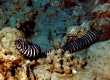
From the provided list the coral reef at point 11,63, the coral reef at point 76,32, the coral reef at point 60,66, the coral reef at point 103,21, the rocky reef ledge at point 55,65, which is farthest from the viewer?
the coral reef at point 103,21

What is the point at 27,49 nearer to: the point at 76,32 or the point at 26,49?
the point at 26,49

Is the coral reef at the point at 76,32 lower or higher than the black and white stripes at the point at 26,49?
lower

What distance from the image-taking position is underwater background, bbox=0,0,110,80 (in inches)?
201

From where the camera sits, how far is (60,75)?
510 cm

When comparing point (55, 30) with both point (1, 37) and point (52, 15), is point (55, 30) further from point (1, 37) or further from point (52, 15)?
point (1, 37)

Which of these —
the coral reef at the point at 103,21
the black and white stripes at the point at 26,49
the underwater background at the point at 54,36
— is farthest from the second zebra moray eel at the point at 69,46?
the coral reef at the point at 103,21

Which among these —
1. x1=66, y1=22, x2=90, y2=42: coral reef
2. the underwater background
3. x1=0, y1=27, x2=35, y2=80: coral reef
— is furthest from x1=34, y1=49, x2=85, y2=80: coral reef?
x1=66, y1=22, x2=90, y2=42: coral reef

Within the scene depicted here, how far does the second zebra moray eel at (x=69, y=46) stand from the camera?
5344 millimetres

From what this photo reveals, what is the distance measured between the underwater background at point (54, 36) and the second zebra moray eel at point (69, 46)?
0.18 meters

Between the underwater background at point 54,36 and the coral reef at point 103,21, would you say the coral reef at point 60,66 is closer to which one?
the underwater background at point 54,36

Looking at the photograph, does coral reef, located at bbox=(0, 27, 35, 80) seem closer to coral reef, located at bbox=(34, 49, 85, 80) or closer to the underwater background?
the underwater background

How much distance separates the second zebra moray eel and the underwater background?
7.2 inches

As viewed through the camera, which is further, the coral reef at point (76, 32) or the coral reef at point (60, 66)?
the coral reef at point (76, 32)

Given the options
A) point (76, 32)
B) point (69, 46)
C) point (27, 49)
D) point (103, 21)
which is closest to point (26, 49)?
point (27, 49)
